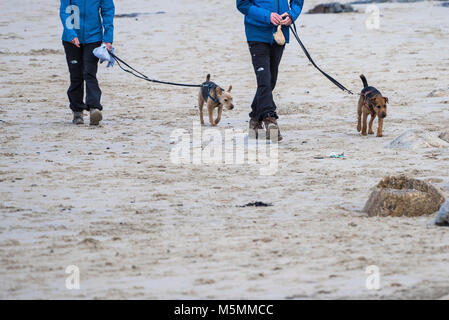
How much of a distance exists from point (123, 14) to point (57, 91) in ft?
31.2

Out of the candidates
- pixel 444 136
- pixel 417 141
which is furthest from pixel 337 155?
pixel 444 136

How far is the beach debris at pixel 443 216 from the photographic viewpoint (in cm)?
520

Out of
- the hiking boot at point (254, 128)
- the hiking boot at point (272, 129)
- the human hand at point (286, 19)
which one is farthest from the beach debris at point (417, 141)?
the human hand at point (286, 19)

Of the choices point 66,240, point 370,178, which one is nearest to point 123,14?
point 370,178

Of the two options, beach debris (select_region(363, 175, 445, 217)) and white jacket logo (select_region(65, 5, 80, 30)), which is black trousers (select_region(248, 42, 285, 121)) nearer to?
white jacket logo (select_region(65, 5, 80, 30))

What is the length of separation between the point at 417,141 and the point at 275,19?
2.04 meters

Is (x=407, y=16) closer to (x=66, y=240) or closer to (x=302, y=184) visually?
(x=302, y=184)

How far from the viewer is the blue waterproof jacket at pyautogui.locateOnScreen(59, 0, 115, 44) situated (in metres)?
9.68

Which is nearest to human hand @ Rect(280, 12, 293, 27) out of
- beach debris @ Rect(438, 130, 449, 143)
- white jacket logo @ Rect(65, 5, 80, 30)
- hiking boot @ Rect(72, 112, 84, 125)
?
beach debris @ Rect(438, 130, 449, 143)

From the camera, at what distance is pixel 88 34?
9.71 meters

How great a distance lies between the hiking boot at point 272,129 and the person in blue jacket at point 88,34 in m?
2.33

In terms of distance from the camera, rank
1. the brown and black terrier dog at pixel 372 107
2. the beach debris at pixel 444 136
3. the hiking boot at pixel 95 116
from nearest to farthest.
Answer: the beach debris at pixel 444 136, the brown and black terrier dog at pixel 372 107, the hiking boot at pixel 95 116

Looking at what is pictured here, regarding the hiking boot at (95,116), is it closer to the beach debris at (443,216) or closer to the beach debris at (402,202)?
the beach debris at (402,202)

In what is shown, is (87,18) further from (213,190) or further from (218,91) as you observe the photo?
(213,190)
